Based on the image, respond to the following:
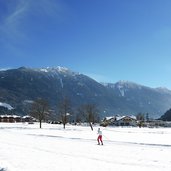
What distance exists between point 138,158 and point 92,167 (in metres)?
6.08

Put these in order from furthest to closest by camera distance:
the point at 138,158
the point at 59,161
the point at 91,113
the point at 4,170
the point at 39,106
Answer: the point at 39,106, the point at 91,113, the point at 138,158, the point at 59,161, the point at 4,170

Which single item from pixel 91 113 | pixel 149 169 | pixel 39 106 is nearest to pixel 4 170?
pixel 149 169

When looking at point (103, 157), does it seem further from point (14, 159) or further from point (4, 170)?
point (4, 170)

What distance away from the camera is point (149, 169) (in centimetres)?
2248

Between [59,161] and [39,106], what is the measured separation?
101 m

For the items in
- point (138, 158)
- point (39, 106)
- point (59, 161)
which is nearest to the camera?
point (59, 161)

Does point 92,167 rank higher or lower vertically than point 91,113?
lower

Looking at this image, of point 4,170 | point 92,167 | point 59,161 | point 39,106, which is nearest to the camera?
point 4,170

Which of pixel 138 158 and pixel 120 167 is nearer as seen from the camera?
pixel 120 167

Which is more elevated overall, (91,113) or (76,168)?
(91,113)

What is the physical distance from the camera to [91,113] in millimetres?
113250

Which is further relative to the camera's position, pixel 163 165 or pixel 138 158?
Answer: pixel 138 158

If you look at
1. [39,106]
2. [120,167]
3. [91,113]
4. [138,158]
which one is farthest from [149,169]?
[39,106]

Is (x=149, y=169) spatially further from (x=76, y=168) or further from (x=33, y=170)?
(x=33, y=170)
